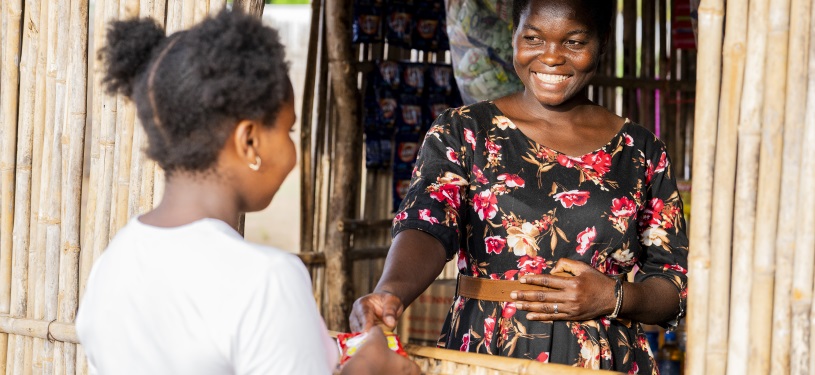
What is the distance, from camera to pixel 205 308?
1.29 m

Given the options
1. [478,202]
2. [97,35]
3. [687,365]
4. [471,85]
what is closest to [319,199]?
[471,85]

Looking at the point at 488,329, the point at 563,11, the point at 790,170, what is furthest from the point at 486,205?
the point at 790,170

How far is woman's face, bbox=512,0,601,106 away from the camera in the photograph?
233cm

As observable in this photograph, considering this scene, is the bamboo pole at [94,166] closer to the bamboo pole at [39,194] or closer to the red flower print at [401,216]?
the bamboo pole at [39,194]

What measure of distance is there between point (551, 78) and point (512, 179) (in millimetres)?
279

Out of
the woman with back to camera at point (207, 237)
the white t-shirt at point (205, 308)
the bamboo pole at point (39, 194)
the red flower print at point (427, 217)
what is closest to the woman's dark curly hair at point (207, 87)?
the woman with back to camera at point (207, 237)

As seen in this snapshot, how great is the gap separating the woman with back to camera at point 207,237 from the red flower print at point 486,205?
34.7 inches

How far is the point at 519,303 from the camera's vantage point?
7.29 feet

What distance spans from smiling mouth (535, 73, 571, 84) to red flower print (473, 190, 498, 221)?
1.06ft

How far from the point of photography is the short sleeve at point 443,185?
2.21 meters

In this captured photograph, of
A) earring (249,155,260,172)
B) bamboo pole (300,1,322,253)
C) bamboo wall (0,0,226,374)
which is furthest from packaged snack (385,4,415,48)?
earring (249,155,260,172)

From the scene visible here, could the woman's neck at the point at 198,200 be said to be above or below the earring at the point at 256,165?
below

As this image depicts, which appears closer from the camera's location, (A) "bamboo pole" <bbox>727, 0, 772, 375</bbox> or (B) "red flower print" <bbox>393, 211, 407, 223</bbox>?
(A) "bamboo pole" <bbox>727, 0, 772, 375</bbox>

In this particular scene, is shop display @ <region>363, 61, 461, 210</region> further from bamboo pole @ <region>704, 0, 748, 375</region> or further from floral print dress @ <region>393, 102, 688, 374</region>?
bamboo pole @ <region>704, 0, 748, 375</region>
